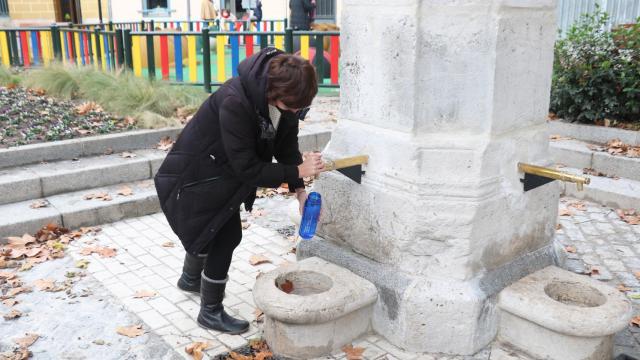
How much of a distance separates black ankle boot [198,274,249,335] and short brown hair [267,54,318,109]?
1.22 metres

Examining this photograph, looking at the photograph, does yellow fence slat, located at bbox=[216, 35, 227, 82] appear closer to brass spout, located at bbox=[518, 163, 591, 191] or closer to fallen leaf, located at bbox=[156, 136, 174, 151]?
fallen leaf, located at bbox=[156, 136, 174, 151]

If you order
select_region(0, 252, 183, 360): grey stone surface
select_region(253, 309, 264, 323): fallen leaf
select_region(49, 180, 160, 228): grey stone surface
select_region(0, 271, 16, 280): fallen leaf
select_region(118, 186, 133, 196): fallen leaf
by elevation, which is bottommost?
select_region(0, 252, 183, 360): grey stone surface

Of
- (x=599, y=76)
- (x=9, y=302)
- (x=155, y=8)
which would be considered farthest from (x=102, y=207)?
(x=155, y=8)

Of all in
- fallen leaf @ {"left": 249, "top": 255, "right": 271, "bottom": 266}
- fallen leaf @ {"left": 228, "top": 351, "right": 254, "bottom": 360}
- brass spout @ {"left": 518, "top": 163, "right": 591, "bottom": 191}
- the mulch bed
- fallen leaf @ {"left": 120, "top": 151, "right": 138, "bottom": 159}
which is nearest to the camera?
brass spout @ {"left": 518, "top": 163, "right": 591, "bottom": 191}

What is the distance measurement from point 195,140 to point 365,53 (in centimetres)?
108

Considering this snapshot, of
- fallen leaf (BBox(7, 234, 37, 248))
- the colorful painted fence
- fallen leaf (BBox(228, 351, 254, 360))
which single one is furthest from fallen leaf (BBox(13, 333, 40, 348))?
the colorful painted fence

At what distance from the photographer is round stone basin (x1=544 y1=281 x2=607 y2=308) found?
3441 mm

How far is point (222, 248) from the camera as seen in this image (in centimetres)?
352

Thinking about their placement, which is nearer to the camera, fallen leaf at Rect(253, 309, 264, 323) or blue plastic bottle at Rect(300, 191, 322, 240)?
blue plastic bottle at Rect(300, 191, 322, 240)

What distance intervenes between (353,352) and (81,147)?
4.24 meters

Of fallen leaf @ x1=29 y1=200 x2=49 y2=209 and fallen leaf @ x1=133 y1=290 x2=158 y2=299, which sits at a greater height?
fallen leaf @ x1=29 y1=200 x2=49 y2=209

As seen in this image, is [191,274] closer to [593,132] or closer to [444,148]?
[444,148]

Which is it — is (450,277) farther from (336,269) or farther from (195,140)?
(195,140)

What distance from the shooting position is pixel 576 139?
7273 millimetres
